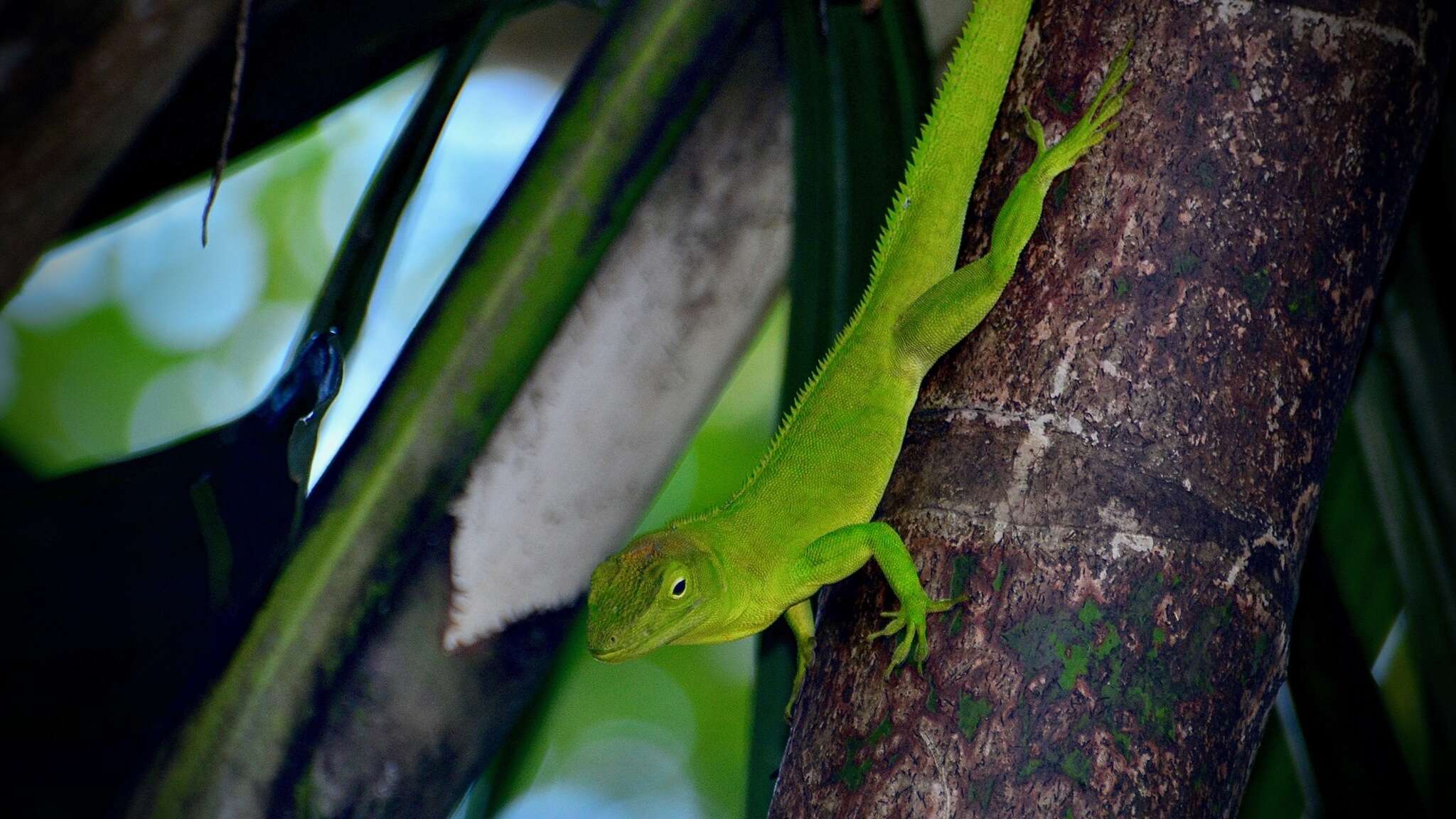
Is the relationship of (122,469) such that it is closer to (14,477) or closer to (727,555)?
(14,477)

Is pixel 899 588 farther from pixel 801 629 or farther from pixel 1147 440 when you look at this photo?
pixel 801 629

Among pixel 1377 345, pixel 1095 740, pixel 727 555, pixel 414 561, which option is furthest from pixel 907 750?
pixel 1377 345

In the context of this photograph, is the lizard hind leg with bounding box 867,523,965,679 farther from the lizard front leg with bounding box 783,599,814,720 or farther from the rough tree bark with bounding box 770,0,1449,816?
the lizard front leg with bounding box 783,599,814,720

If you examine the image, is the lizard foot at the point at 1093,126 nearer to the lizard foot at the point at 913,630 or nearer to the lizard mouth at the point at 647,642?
the lizard foot at the point at 913,630

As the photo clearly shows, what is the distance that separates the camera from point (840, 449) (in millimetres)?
1998

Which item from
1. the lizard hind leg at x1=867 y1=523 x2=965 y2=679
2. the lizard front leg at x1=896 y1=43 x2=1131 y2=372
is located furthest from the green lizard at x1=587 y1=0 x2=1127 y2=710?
the lizard hind leg at x1=867 y1=523 x2=965 y2=679

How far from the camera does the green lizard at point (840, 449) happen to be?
1.81 meters

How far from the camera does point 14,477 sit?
5.16 ft

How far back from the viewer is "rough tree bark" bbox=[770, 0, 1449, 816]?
1.09 metres

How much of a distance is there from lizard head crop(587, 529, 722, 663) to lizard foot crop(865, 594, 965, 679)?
0.72 metres

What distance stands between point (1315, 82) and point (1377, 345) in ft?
1.93

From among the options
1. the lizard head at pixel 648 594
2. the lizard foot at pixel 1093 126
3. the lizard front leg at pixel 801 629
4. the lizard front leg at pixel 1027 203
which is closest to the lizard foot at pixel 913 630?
the lizard front leg at pixel 1027 203

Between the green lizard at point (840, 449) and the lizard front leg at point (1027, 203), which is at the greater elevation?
the lizard front leg at point (1027, 203)

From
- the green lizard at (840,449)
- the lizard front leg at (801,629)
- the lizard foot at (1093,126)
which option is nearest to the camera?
the lizard foot at (1093,126)
